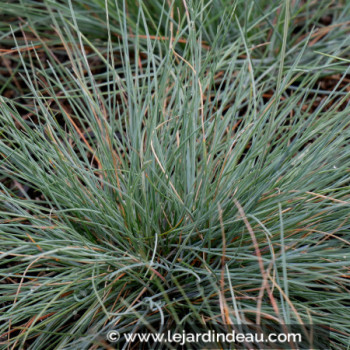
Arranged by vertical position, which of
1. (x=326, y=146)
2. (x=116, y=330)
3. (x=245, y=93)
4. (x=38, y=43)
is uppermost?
(x=38, y=43)

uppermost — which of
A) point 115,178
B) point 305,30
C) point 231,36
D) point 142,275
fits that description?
point 305,30

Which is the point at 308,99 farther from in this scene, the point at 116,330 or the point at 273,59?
the point at 116,330

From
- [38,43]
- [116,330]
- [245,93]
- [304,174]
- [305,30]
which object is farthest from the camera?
[305,30]

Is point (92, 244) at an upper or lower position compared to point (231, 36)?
lower

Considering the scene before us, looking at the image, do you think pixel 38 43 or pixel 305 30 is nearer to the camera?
pixel 38 43

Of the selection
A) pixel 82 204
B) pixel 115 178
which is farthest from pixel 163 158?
pixel 82 204

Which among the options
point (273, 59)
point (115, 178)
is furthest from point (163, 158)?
point (273, 59)

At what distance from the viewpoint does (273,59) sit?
82.9 inches

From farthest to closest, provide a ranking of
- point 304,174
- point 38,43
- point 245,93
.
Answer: point 38,43, point 245,93, point 304,174

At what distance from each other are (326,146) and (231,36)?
0.84 metres

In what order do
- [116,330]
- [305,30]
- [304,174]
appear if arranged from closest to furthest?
[116,330] → [304,174] → [305,30]

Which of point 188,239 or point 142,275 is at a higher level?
point 188,239

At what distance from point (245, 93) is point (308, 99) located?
0.52m

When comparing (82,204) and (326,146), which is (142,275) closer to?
(82,204)
